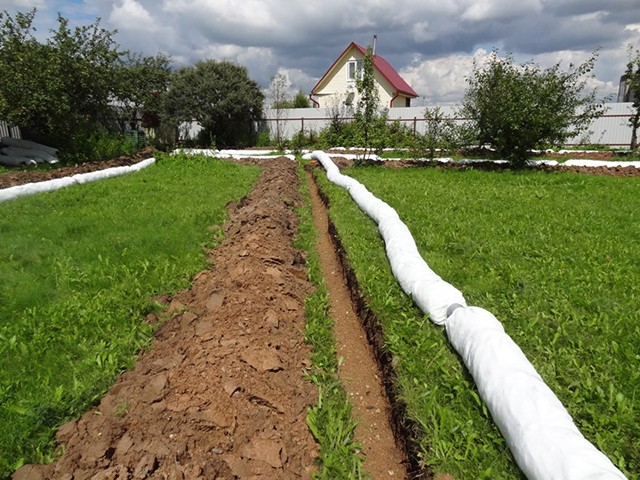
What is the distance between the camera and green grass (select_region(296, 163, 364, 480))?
7.60 ft

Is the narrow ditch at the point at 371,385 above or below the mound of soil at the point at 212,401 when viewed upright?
below

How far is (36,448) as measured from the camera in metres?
2.34

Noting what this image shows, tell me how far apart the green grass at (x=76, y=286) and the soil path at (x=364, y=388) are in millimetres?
1723

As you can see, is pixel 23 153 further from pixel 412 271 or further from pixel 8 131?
pixel 412 271

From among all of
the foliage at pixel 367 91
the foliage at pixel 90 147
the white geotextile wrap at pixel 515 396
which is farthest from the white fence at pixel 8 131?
the white geotextile wrap at pixel 515 396

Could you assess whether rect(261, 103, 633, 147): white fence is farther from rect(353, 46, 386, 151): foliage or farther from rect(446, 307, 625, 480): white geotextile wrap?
rect(446, 307, 625, 480): white geotextile wrap

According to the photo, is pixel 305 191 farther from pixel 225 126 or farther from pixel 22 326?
pixel 225 126

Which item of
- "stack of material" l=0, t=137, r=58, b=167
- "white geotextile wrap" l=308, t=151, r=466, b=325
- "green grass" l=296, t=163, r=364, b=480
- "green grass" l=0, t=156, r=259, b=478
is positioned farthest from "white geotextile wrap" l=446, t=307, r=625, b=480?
"stack of material" l=0, t=137, r=58, b=167

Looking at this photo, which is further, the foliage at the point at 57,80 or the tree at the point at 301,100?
the tree at the point at 301,100

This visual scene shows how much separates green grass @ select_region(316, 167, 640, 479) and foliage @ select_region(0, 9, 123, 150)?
35.8 feet

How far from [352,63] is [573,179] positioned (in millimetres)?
22551

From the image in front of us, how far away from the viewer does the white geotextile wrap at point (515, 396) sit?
5.79 feet

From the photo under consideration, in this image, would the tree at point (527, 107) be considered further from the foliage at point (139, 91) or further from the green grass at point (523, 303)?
the foliage at point (139, 91)

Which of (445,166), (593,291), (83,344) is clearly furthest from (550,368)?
(445,166)
